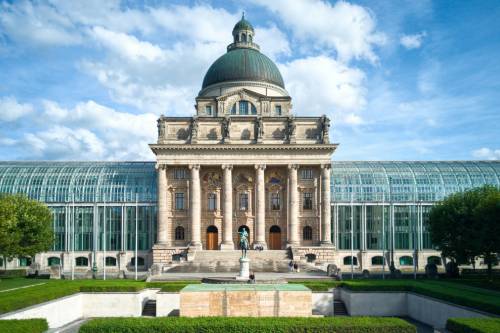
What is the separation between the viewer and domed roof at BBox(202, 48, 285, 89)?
282 feet

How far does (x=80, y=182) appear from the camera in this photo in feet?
277

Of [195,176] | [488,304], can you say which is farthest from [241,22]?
[488,304]

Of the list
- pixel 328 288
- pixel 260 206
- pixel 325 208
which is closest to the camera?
pixel 328 288

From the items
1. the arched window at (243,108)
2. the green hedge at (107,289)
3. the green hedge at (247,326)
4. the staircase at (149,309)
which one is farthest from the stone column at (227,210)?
the green hedge at (247,326)

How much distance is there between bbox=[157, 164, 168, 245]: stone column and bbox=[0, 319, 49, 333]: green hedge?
49474mm

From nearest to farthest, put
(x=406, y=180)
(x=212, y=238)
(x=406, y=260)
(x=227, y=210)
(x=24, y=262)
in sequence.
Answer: (x=227, y=210) < (x=212, y=238) < (x=24, y=262) < (x=406, y=260) < (x=406, y=180)

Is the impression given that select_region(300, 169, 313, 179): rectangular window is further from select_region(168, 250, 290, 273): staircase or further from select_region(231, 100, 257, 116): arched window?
select_region(231, 100, 257, 116): arched window

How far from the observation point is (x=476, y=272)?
66.1 m

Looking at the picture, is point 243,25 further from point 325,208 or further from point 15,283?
point 15,283

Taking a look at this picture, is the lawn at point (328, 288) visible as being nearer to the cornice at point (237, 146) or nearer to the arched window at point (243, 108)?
the cornice at point (237, 146)

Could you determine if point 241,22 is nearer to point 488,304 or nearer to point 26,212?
point 26,212

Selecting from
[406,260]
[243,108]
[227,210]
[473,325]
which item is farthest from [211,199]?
[473,325]

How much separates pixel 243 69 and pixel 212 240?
99.9 ft

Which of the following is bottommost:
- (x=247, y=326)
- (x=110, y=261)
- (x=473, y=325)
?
(x=110, y=261)
